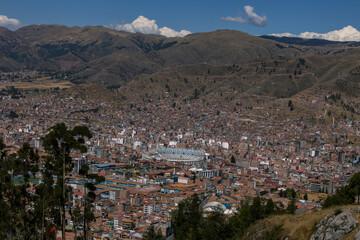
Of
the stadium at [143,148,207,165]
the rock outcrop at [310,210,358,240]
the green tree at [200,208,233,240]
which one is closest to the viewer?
the rock outcrop at [310,210,358,240]

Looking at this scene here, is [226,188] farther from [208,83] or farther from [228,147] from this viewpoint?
[208,83]

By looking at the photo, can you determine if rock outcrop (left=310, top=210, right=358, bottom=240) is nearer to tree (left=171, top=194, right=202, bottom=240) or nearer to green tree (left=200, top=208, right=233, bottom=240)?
green tree (left=200, top=208, right=233, bottom=240)

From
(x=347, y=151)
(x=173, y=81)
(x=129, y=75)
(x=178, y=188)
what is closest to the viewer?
(x=178, y=188)

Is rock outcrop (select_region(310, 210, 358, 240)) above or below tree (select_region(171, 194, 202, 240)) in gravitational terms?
above

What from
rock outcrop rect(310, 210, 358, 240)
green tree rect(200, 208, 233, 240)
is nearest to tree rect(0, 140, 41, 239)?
green tree rect(200, 208, 233, 240)

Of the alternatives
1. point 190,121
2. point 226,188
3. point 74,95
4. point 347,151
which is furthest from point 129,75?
point 226,188
